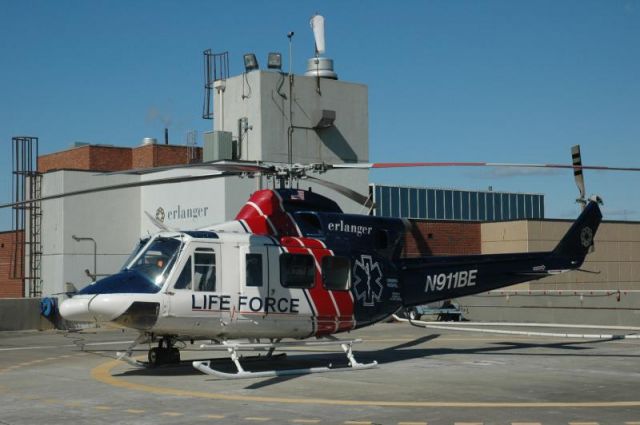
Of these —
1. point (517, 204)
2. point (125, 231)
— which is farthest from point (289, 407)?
point (517, 204)

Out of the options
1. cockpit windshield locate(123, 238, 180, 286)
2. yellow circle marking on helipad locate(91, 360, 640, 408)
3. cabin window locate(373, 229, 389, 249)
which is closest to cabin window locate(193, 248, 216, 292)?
cockpit windshield locate(123, 238, 180, 286)

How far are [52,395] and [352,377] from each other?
5.77 metres

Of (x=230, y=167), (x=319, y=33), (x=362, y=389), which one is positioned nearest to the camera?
(x=362, y=389)

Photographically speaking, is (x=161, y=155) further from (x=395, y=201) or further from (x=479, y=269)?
(x=479, y=269)

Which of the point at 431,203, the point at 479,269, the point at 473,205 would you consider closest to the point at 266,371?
the point at 479,269

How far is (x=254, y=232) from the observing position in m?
18.0

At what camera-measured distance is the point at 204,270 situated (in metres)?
16.8

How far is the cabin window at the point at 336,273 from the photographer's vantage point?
59.4ft

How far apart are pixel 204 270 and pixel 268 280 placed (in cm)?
141

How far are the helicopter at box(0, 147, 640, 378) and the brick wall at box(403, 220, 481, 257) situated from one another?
21.6 meters

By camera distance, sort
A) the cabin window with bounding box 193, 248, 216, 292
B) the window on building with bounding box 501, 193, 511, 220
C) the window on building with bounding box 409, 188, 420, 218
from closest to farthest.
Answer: the cabin window with bounding box 193, 248, 216, 292
the window on building with bounding box 409, 188, 420, 218
the window on building with bounding box 501, 193, 511, 220

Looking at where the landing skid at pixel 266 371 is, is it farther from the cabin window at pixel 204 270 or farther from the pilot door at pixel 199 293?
the cabin window at pixel 204 270

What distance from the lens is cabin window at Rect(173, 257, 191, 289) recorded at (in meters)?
16.4

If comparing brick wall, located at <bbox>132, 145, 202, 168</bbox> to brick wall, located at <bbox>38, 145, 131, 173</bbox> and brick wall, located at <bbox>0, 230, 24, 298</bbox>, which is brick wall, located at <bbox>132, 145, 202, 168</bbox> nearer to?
brick wall, located at <bbox>38, 145, 131, 173</bbox>
